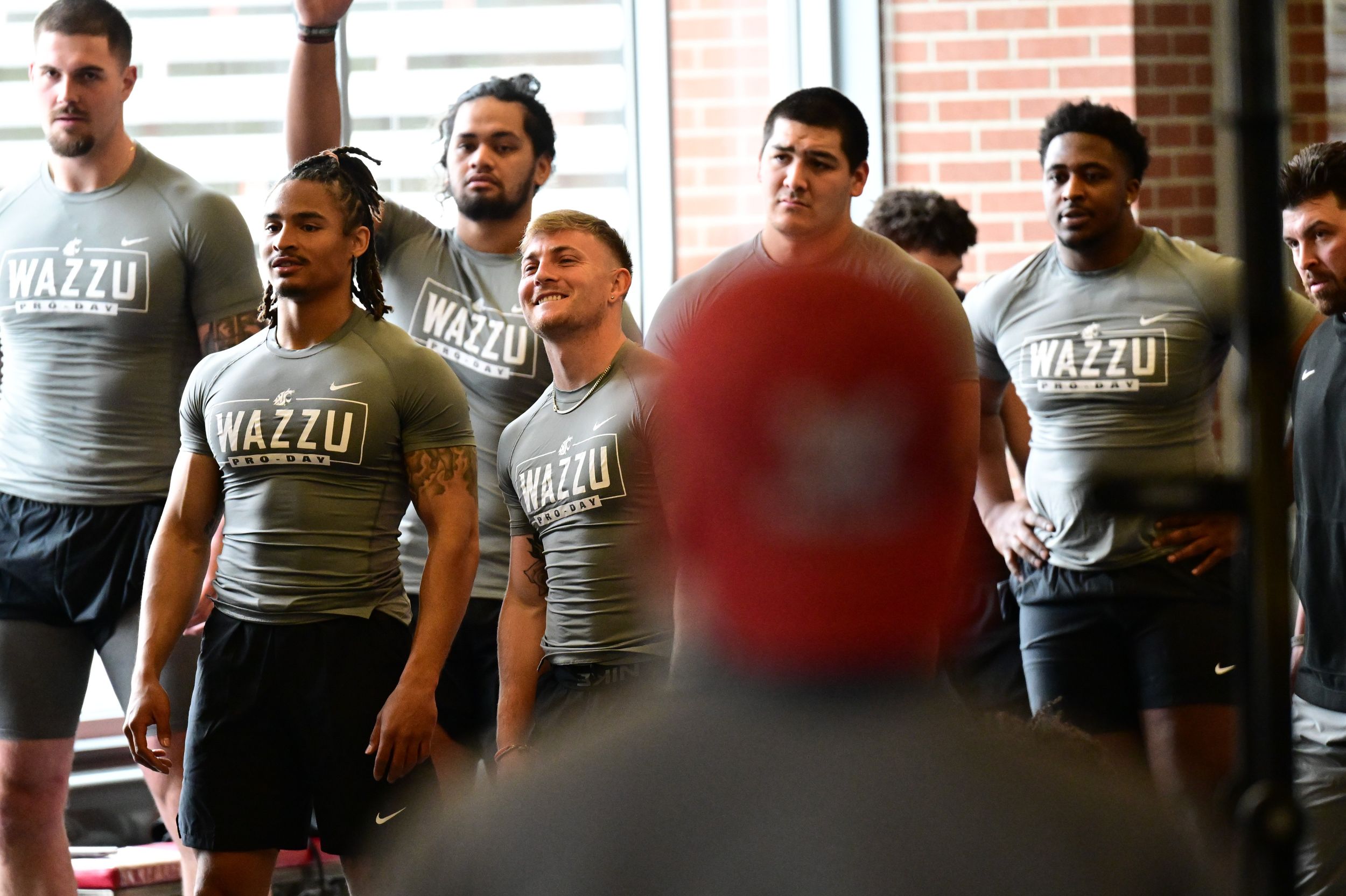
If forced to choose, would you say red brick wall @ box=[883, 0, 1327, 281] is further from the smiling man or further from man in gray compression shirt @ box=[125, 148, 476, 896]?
man in gray compression shirt @ box=[125, 148, 476, 896]

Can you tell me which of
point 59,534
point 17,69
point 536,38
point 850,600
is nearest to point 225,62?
point 17,69

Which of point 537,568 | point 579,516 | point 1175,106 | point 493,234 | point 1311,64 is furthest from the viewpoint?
point 1175,106

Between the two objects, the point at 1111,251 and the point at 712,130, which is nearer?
the point at 1111,251

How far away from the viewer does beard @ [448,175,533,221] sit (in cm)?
322

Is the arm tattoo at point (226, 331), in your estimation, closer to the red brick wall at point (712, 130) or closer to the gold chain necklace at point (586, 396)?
the gold chain necklace at point (586, 396)

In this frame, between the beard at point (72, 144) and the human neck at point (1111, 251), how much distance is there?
2006 mm

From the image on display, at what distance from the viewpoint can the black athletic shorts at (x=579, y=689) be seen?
2.61 m

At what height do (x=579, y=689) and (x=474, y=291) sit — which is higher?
(x=474, y=291)

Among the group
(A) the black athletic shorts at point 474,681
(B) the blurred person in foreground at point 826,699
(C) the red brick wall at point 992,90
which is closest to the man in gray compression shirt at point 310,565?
(A) the black athletic shorts at point 474,681

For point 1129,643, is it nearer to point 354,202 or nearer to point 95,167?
point 354,202

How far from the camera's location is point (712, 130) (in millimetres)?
4805

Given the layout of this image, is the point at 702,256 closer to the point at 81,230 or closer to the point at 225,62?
the point at 225,62

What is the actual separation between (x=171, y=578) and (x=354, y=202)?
0.76 metres

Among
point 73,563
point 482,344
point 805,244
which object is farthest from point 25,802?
point 805,244
